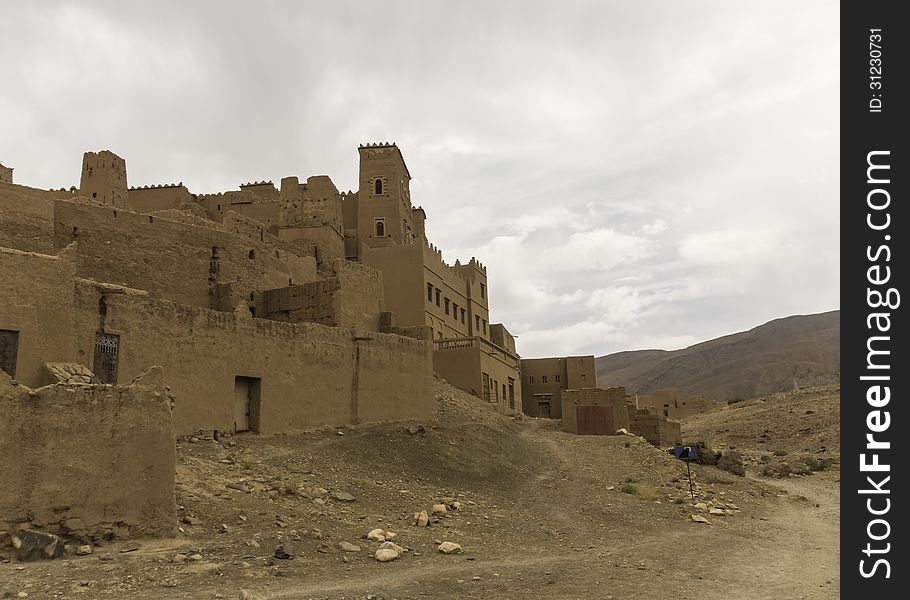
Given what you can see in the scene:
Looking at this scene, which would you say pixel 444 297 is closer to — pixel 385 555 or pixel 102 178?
pixel 102 178

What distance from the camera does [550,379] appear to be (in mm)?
41312

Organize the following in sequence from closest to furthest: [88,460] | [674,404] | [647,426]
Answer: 1. [88,460]
2. [647,426]
3. [674,404]

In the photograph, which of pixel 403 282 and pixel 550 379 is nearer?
pixel 403 282

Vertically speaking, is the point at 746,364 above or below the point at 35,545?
above

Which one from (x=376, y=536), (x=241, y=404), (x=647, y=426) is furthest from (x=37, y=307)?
(x=647, y=426)

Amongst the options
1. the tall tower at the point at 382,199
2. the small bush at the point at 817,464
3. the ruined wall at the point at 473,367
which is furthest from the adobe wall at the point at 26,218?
the small bush at the point at 817,464

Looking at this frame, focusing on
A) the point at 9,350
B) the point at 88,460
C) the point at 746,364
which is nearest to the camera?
the point at 88,460

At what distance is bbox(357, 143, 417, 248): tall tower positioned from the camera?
1516 inches

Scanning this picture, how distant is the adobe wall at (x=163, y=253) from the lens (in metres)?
18.8

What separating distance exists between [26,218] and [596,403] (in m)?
16.9

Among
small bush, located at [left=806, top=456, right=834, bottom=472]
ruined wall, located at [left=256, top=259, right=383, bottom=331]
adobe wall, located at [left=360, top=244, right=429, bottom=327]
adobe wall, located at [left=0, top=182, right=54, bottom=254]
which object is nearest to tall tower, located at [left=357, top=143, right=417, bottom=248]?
adobe wall, located at [left=360, top=244, right=429, bottom=327]

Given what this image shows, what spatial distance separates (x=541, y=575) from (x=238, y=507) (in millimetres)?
4684

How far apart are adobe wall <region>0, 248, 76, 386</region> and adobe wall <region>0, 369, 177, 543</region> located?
9.44 feet

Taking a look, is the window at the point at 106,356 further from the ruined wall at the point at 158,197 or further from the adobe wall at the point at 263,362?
the ruined wall at the point at 158,197
